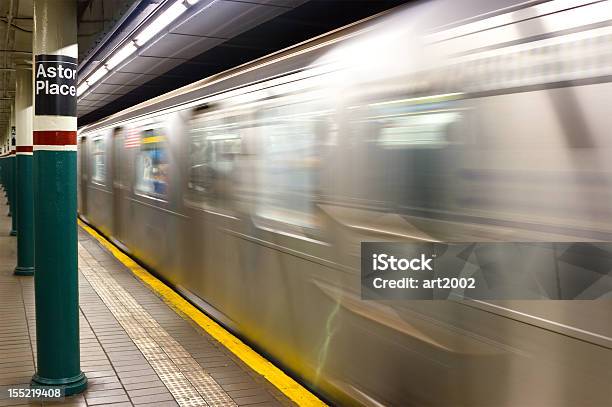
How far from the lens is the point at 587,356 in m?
2.06

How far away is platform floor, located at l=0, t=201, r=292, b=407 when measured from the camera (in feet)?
12.9

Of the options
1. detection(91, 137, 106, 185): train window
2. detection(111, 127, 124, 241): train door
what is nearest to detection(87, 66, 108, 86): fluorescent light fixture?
detection(111, 127, 124, 241): train door

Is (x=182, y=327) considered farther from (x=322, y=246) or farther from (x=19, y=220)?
(x=19, y=220)

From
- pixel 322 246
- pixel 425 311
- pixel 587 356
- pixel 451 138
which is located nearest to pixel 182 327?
pixel 322 246

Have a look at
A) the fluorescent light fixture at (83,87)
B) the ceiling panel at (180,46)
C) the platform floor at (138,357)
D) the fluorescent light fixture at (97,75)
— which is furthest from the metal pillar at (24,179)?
the ceiling panel at (180,46)

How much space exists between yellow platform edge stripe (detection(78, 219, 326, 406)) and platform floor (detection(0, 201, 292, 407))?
3.1 inches

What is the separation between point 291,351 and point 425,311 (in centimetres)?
163

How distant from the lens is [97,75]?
394 inches

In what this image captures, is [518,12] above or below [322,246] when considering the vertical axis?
above

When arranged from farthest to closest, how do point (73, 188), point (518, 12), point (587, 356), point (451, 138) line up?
1. point (73, 188)
2. point (451, 138)
3. point (518, 12)
4. point (587, 356)

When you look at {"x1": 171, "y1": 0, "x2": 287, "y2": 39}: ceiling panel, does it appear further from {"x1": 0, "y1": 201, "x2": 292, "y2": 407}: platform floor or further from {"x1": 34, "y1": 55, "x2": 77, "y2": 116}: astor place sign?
{"x1": 0, "y1": 201, "x2": 292, "y2": 407}: platform floor

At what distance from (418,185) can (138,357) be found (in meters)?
2.79
